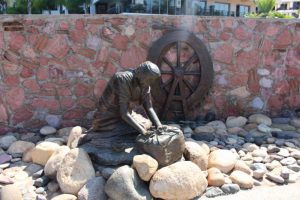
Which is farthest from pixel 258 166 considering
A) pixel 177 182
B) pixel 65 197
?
→ pixel 65 197

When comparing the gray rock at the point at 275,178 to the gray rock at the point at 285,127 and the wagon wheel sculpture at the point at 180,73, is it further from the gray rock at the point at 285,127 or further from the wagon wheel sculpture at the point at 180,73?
the wagon wheel sculpture at the point at 180,73

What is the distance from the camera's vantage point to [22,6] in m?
21.4

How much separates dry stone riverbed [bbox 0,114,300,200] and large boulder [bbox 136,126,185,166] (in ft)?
0.34

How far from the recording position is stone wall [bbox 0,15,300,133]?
535 cm

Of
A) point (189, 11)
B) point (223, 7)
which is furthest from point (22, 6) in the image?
point (223, 7)

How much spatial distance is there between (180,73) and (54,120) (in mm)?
2054

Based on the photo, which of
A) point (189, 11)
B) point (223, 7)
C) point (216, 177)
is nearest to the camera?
point (216, 177)

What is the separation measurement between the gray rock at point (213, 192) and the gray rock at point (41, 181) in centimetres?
176

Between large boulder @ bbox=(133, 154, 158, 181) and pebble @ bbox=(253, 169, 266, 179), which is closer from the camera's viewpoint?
large boulder @ bbox=(133, 154, 158, 181)

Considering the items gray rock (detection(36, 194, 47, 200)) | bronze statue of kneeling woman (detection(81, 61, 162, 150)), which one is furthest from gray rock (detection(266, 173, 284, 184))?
gray rock (detection(36, 194, 47, 200))

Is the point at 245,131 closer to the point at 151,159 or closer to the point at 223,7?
the point at 151,159

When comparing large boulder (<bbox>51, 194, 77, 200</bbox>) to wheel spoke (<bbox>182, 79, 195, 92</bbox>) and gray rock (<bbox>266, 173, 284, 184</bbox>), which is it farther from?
wheel spoke (<bbox>182, 79, 195, 92</bbox>)

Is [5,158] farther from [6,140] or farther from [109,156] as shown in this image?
[109,156]

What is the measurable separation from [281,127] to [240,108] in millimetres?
746
